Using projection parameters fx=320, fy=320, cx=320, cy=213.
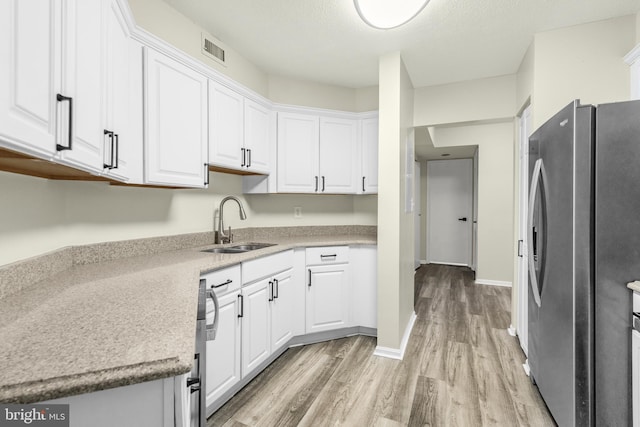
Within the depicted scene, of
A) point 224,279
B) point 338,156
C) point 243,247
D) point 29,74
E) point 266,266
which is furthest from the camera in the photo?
point 338,156

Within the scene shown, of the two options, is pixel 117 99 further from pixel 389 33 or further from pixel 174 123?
pixel 389 33

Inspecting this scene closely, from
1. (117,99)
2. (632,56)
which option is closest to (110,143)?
(117,99)

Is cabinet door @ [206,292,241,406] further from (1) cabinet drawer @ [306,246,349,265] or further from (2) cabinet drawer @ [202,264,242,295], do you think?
(1) cabinet drawer @ [306,246,349,265]

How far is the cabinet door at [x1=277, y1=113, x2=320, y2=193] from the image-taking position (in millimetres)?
3029

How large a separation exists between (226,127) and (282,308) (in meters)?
1.48

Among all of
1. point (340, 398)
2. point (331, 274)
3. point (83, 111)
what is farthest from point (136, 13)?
point (340, 398)

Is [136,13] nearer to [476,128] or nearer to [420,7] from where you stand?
[420,7]

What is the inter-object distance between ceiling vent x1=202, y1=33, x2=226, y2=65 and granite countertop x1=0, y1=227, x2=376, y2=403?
1651 millimetres

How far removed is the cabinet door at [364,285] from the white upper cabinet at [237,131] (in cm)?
117

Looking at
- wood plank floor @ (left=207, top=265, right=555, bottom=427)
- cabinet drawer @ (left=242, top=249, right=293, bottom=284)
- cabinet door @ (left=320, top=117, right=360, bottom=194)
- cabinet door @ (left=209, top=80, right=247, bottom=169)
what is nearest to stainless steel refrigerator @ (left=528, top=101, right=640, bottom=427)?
wood plank floor @ (left=207, top=265, right=555, bottom=427)

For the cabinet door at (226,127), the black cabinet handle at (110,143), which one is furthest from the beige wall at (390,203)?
the black cabinet handle at (110,143)

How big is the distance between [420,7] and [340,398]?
7.62 feet

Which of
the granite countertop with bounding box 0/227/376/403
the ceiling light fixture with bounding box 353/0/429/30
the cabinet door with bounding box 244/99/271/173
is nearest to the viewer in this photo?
the granite countertop with bounding box 0/227/376/403

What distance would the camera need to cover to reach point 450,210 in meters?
6.33
